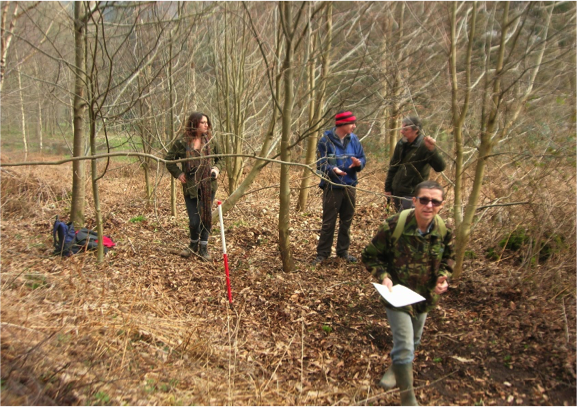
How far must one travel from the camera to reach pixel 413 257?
109 inches

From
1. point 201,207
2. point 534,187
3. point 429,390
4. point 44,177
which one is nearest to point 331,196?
point 201,207

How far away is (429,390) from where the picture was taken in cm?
A: 299

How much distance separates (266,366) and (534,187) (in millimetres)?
3103

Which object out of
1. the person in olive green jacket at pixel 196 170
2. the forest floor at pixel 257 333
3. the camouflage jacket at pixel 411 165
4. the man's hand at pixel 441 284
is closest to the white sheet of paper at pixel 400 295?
the man's hand at pixel 441 284

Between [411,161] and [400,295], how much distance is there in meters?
2.46

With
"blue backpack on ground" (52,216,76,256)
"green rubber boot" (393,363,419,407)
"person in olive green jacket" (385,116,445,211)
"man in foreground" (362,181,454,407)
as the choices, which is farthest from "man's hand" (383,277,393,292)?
"blue backpack on ground" (52,216,76,256)

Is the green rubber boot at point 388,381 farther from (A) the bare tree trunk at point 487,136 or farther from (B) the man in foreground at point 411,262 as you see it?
(A) the bare tree trunk at point 487,136

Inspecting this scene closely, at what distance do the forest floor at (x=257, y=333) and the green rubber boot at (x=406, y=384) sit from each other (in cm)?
18

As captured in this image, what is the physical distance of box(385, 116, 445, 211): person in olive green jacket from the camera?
450 centimetres

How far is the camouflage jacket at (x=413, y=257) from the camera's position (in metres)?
2.73

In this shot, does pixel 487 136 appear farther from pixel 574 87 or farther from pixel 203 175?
pixel 203 175

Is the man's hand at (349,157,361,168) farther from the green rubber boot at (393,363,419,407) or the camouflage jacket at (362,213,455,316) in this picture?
the green rubber boot at (393,363,419,407)

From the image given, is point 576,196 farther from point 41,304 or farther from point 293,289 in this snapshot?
point 41,304

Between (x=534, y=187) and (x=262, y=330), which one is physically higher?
(x=534, y=187)
